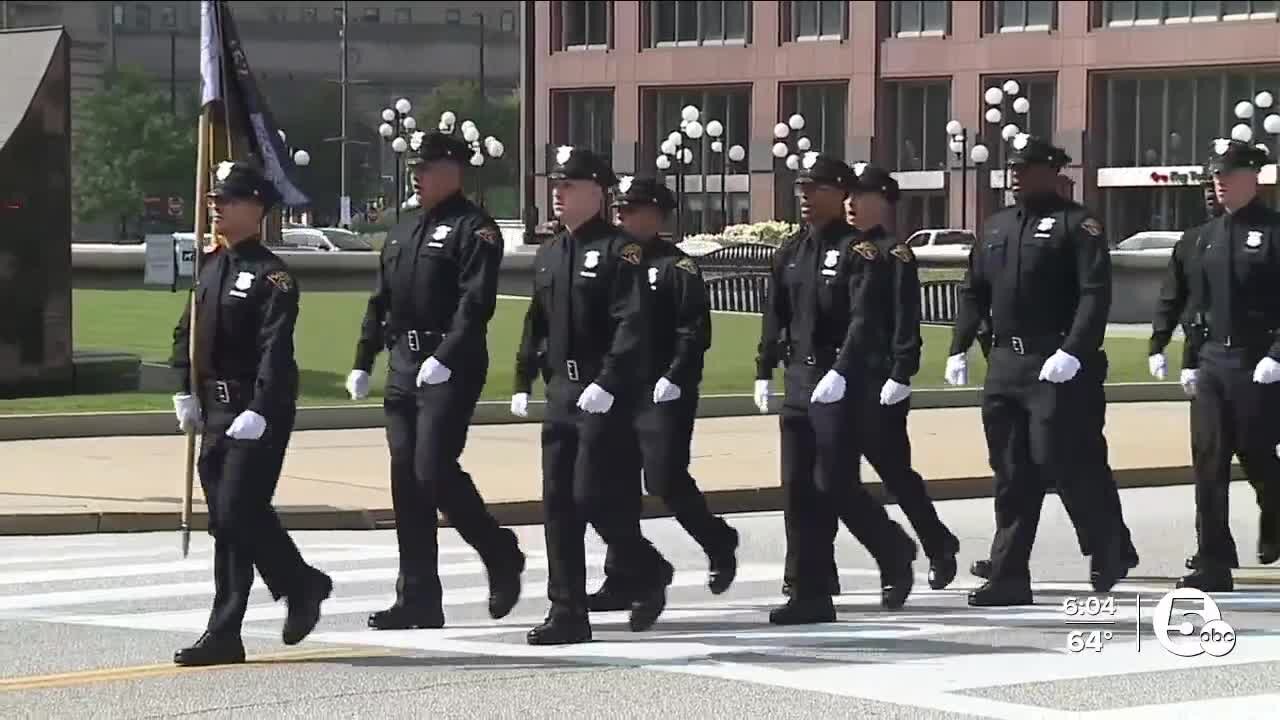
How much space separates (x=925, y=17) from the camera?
311 ft

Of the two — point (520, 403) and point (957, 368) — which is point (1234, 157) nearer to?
point (957, 368)

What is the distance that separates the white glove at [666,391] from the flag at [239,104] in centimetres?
563

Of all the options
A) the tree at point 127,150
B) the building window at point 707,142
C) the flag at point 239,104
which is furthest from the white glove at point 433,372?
the tree at point 127,150

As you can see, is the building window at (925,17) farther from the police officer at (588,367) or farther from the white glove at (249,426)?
the white glove at (249,426)

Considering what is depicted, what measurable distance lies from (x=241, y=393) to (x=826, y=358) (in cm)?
291

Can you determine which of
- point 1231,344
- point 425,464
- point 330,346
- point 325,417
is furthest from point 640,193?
point 330,346

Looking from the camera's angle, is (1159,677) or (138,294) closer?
(1159,677)

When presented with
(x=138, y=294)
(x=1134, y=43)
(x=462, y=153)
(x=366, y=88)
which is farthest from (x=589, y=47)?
(x=462, y=153)

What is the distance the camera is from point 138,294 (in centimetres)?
3938

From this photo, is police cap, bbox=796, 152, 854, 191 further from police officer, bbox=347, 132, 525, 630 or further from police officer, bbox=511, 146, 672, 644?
police officer, bbox=347, 132, 525, 630

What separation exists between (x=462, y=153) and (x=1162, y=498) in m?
9.13

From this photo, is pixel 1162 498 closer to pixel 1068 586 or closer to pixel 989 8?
pixel 1068 586

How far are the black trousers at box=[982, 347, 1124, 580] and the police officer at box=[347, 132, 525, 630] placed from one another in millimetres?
2482

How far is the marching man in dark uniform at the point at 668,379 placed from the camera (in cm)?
1118
